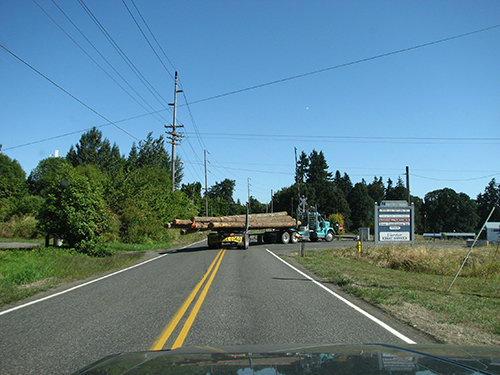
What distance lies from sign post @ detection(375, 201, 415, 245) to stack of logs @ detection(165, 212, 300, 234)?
33.1 feet

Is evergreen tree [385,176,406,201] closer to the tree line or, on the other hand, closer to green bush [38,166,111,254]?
the tree line

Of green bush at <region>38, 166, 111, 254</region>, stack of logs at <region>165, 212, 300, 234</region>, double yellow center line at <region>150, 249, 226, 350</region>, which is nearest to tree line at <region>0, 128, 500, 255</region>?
green bush at <region>38, 166, 111, 254</region>

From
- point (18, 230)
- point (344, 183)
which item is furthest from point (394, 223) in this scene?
point (344, 183)

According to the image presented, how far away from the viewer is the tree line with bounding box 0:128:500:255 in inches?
824

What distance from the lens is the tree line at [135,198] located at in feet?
68.7

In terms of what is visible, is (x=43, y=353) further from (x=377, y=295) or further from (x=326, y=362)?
(x=377, y=295)

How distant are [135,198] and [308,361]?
31.5 m

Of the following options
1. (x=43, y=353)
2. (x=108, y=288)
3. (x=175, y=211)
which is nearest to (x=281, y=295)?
(x=108, y=288)

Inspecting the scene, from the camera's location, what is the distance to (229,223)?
1118 inches

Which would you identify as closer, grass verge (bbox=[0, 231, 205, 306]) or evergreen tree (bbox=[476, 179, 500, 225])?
grass verge (bbox=[0, 231, 205, 306])

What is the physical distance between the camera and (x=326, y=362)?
3.19 meters

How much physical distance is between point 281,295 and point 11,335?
566 centimetres

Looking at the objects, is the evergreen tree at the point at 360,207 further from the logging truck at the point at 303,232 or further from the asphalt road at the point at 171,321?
the asphalt road at the point at 171,321

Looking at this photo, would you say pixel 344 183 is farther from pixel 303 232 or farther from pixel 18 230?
pixel 18 230
